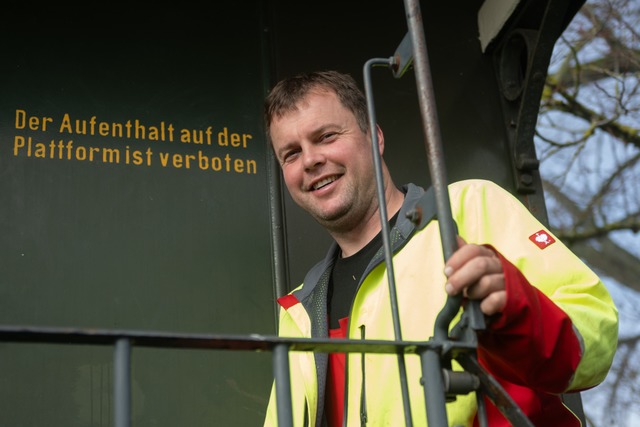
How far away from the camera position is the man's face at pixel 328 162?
2406 mm

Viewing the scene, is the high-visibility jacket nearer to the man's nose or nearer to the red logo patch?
the red logo patch

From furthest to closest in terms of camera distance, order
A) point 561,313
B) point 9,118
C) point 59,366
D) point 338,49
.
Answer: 1. point 338,49
2. point 9,118
3. point 59,366
4. point 561,313

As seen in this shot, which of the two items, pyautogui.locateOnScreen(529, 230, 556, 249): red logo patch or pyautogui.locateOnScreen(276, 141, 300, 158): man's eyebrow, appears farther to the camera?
pyautogui.locateOnScreen(276, 141, 300, 158): man's eyebrow

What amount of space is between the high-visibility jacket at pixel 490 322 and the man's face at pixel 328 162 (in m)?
0.17

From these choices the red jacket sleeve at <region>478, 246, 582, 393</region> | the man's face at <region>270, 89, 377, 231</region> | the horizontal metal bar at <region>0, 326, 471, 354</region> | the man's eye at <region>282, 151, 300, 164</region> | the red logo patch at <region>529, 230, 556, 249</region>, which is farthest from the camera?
the man's eye at <region>282, 151, 300, 164</region>

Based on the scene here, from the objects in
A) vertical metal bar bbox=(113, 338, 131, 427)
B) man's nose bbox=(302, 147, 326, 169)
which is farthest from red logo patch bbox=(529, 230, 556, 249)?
vertical metal bar bbox=(113, 338, 131, 427)

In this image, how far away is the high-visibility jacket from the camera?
1463 millimetres

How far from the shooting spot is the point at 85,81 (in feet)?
9.70

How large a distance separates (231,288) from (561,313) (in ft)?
4.95

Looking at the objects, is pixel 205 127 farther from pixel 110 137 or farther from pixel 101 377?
pixel 101 377

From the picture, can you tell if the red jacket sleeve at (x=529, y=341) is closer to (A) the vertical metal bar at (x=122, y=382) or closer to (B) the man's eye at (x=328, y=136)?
(A) the vertical metal bar at (x=122, y=382)

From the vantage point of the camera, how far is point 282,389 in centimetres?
124

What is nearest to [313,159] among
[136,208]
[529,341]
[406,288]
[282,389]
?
[406,288]

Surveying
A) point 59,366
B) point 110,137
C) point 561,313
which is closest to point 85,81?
point 110,137
